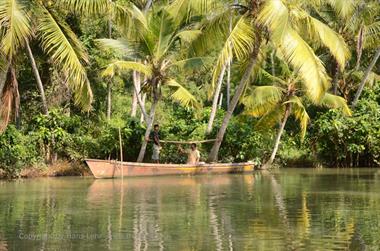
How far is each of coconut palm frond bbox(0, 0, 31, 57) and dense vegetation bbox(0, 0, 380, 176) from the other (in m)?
0.04

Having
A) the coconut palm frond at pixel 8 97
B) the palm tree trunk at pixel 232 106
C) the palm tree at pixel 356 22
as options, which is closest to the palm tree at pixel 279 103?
the palm tree trunk at pixel 232 106

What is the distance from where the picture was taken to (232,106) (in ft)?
73.0

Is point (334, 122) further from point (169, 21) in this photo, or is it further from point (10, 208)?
point (10, 208)

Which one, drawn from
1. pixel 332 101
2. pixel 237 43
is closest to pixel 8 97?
pixel 237 43

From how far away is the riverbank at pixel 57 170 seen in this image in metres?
20.8

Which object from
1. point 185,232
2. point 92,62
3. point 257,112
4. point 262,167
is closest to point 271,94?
point 257,112

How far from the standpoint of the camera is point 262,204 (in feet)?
44.0

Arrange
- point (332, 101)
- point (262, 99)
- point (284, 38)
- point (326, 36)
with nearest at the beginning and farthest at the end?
1. point (284, 38)
2. point (326, 36)
3. point (262, 99)
4. point (332, 101)

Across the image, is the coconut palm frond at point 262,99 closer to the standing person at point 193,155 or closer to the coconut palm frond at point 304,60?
the standing person at point 193,155

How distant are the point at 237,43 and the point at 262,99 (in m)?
3.96

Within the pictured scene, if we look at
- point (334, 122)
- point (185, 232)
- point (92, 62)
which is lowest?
point (185, 232)

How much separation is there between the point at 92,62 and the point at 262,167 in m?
7.20

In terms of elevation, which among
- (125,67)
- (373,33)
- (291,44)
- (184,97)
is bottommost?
(184,97)

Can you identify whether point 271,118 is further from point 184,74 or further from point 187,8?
point 187,8
